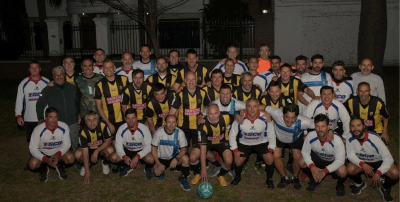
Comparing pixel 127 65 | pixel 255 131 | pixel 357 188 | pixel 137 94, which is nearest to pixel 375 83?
pixel 357 188

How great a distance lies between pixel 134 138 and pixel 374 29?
366 inches

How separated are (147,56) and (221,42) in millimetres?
10556

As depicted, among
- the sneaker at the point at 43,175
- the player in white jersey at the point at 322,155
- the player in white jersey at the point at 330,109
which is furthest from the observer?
the sneaker at the point at 43,175

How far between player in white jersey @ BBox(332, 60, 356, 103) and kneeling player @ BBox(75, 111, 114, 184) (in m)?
4.42

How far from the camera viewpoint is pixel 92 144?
6996 millimetres

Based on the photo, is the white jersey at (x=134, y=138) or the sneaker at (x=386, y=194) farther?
the white jersey at (x=134, y=138)

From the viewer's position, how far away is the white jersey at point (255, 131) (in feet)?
21.4

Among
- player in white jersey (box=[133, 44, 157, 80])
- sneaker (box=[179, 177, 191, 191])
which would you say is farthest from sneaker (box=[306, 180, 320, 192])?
player in white jersey (box=[133, 44, 157, 80])

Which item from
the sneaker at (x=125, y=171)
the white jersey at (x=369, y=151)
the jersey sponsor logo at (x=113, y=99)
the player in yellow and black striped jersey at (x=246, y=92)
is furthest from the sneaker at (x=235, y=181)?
the jersey sponsor logo at (x=113, y=99)

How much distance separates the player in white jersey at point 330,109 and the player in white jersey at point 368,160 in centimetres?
41

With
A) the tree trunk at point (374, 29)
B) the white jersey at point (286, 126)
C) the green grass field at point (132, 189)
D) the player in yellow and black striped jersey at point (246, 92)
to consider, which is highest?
the tree trunk at point (374, 29)

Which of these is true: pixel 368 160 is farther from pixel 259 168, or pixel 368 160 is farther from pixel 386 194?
pixel 259 168

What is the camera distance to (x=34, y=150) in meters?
6.77

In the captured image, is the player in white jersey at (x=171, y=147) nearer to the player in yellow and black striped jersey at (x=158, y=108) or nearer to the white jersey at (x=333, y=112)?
the player in yellow and black striped jersey at (x=158, y=108)
